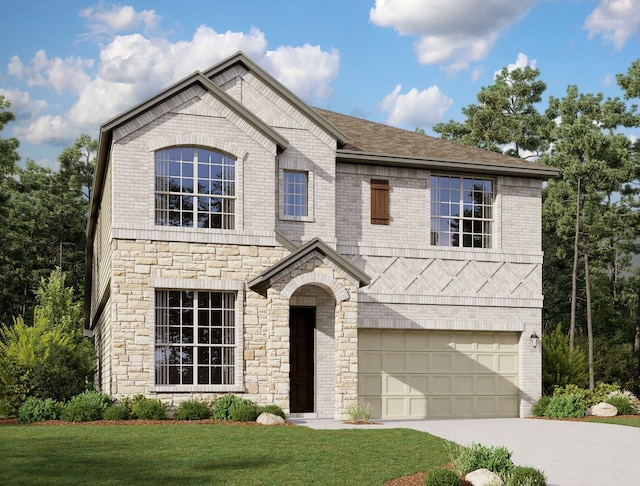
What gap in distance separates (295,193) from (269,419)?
6516mm

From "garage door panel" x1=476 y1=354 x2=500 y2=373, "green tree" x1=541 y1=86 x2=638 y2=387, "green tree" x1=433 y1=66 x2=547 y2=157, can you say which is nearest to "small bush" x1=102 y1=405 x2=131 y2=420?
"garage door panel" x1=476 y1=354 x2=500 y2=373

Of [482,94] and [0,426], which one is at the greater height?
[482,94]

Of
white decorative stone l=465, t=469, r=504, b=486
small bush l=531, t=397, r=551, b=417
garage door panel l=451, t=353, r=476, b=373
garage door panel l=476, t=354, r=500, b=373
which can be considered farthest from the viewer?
garage door panel l=476, t=354, r=500, b=373

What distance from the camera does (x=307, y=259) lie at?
64.5ft

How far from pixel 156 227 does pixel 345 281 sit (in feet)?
15.3

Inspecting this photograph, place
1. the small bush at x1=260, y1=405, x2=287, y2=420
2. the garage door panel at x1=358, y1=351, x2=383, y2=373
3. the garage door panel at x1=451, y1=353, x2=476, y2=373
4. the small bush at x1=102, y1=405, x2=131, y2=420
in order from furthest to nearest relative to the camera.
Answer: the garage door panel at x1=451, y1=353, x2=476, y2=373
the garage door panel at x1=358, y1=351, x2=383, y2=373
the small bush at x1=260, y1=405, x2=287, y2=420
the small bush at x1=102, y1=405, x2=131, y2=420

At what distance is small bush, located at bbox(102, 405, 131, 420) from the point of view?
18094mm

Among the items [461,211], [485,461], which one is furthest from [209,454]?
[461,211]

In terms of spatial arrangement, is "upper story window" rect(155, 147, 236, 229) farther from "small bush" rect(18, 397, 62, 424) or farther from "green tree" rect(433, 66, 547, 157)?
"green tree" rect(433, 66, 547, 157)

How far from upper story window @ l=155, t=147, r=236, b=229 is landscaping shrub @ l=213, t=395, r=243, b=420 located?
166 inches

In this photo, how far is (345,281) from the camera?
65.5ft

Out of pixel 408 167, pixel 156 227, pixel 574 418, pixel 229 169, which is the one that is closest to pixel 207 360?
pixel 156 227

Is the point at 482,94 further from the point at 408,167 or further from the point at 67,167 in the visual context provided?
the point at 67,167

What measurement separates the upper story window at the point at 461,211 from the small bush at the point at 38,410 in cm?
1089
